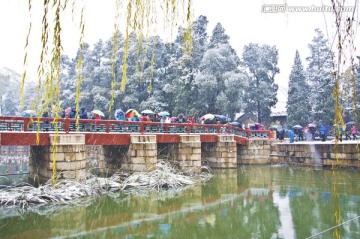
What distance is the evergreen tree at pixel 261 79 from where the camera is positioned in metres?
29.2

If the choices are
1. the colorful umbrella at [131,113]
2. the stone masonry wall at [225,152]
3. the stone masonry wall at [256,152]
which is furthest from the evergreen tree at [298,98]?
the colorful umbrella at [131,113]

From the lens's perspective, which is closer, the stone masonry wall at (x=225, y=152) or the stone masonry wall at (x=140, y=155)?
the stone masonry wall at (x=140, y=155)

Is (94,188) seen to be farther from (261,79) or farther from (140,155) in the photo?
(261,79)

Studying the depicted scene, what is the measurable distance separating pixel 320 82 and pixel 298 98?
2.63m

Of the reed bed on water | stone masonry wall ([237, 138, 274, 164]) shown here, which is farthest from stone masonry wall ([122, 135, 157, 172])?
stone masonry wall ([237, 138, 274, 164])

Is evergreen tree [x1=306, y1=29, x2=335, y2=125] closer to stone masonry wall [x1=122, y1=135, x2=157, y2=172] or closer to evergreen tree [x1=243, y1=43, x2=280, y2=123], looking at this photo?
evergreen tree [x1=243, y1=43, x2=280, y2=123]

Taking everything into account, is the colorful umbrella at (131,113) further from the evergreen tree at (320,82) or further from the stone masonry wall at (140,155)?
the evergreen tree at (320,82)

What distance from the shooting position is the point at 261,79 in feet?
99.0

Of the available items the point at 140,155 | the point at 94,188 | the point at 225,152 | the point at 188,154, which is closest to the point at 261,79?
the point at 225,152

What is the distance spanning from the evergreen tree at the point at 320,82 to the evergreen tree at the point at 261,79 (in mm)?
3813

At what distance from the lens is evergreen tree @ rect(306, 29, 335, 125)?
2431 centimetres

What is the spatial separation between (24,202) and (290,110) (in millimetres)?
24830

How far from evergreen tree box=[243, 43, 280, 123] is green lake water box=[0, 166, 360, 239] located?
1827 cm

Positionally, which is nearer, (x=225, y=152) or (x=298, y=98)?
(x=225, y=152)
